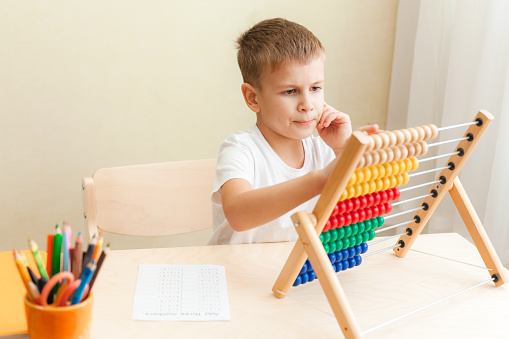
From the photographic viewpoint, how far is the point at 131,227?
166 cm

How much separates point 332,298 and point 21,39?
171cm

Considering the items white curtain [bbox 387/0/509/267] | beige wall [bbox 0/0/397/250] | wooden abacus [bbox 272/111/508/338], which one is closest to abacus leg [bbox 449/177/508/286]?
wooden abacus [bbox 272/111/508/338]

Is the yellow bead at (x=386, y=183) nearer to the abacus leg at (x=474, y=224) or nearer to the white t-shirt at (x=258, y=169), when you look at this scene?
the abacus leg at (x=474, y=224)

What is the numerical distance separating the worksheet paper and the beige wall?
123cm

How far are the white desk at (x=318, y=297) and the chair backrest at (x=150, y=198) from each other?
35 cm

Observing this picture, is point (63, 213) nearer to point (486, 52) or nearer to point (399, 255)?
point (399, 255)

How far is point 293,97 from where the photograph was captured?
138cm

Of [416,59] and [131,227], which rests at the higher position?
[416,59]

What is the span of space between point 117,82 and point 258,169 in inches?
41.4

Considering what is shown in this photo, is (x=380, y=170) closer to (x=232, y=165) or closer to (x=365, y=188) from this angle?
(x=365, y=188)

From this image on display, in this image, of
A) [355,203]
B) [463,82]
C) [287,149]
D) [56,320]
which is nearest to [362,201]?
[355,203]

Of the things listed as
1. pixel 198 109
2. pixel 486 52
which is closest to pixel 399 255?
pixel 486 52

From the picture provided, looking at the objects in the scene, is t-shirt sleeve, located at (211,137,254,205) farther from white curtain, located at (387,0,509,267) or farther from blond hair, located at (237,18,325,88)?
white curtain, located at (387,0,509,267)

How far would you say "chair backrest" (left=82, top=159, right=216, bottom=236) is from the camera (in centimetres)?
159
